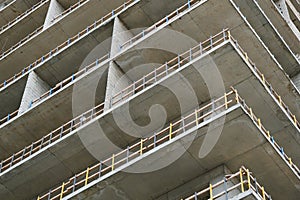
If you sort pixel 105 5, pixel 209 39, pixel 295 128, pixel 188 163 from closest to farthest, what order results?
pixel 188 163, pixel 295 128, pixel 209 39, pixel 105 5

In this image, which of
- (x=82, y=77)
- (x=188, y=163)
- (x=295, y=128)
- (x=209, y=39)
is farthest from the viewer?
(x=82, y=77)

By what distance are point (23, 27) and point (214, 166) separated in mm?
17612

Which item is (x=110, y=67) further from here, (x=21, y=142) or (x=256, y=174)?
(x=256, y=174)

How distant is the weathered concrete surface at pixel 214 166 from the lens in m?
15.4

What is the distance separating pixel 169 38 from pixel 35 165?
21.8 feet

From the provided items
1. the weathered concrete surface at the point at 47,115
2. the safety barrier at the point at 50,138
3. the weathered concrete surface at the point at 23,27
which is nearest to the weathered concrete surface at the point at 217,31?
the weathered concrete surface at the point at 47,115

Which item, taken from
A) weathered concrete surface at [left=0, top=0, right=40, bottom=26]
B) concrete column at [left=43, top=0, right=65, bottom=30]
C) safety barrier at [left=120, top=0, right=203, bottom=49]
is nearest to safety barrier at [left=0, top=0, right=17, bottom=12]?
weathered concrete surface at [left=0, top=0, right=40, bottom=26]

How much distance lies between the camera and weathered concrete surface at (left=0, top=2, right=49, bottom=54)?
2980 cm

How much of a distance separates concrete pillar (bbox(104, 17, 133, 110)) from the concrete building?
0.06 meters

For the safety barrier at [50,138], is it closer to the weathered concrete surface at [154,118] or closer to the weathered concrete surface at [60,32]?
the weathered concrete surface at [154,118]

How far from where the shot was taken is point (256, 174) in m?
16.3

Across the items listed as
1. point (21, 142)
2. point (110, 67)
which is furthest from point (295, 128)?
point (21, 142)

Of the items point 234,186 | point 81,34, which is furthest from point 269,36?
point 234,186

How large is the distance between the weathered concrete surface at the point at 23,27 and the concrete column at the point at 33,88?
6.53m
